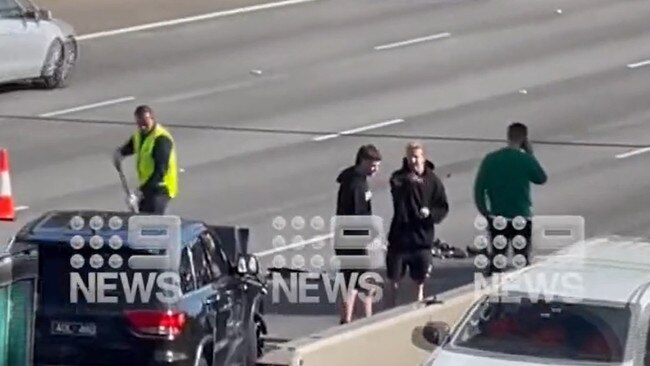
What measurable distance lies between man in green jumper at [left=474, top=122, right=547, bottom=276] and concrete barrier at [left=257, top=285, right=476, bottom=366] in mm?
2608

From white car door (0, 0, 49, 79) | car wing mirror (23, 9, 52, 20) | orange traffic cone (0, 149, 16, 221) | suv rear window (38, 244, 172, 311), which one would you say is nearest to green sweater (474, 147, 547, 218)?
suv rear window (38, 244, 172, 311)

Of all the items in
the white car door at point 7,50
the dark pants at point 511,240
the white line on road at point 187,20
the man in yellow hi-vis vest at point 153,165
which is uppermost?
the white line on road at point 187,20

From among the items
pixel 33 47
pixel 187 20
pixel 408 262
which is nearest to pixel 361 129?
pixel 33 47

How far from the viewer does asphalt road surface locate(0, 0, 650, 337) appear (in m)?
18.8

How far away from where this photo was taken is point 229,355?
1257cm

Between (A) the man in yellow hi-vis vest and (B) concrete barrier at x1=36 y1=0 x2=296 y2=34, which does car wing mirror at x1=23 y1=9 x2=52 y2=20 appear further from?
(A) the man in yellow hi-vis vest

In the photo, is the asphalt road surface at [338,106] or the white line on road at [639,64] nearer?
the asphalt road surface at [338,106]

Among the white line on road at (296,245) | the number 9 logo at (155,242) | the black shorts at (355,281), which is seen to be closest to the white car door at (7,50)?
the white line on road at (296,245)

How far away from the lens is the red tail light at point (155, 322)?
11477 mm

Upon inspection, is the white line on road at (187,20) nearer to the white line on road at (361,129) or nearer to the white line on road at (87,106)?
the white line on road at (87,106)

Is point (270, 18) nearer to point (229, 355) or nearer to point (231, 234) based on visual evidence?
point (231, 234)

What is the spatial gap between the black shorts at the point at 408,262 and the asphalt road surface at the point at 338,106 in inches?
37.7

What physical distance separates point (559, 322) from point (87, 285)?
3.13 metres

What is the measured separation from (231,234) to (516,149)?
270 centimetres
